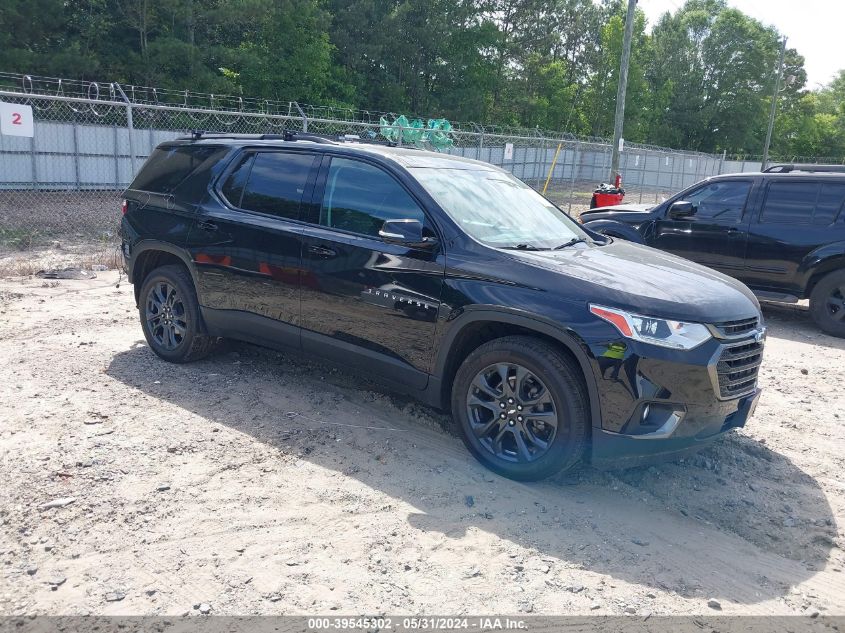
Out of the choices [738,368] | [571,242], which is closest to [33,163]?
[571,242]

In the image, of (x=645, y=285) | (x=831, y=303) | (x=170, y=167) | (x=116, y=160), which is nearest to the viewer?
(x=645, y=285)

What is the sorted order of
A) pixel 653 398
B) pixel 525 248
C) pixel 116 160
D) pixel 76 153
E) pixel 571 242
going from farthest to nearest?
pixel 116 160
pixel 76 153
pixel 571 242
pixel 525 248
pixel 653 398

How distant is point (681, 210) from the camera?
901 cm

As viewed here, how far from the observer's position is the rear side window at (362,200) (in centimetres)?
453

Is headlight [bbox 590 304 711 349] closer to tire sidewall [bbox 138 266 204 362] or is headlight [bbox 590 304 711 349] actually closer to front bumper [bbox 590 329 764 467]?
front bumper [bbox 590 329 764 467]

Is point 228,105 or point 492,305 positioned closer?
point 492,305

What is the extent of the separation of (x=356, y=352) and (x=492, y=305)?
3.58 ft

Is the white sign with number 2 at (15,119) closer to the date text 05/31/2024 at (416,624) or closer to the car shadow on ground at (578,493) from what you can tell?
the car shadow on ground at (578,493)

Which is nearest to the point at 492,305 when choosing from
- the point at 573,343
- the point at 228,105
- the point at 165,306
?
the point at 573,343

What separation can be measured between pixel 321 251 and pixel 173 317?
175cm

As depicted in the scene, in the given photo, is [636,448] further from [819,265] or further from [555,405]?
[819,265]

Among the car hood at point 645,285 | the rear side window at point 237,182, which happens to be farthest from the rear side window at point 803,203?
the rear side window at point 237,182

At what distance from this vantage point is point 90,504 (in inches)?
145

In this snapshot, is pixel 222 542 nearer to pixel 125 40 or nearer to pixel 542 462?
pixel 542 462
